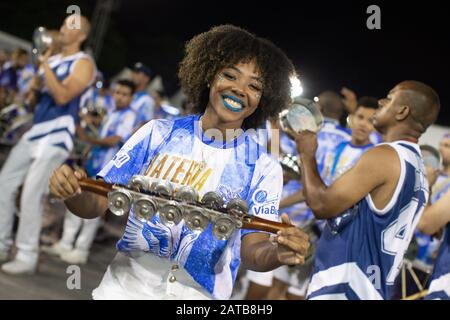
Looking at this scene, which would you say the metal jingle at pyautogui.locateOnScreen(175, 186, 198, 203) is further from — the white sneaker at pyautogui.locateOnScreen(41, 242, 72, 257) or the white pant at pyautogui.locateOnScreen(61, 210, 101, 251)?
the white sneaker at pyautogui.locateOnScreen(41, 242, 72, 257)

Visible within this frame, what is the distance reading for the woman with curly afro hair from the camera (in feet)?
7.55

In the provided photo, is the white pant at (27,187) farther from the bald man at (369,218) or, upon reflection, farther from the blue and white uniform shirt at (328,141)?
the bald man at (369,218)

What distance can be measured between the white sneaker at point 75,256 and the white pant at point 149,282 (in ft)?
14.4

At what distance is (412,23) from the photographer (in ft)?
65.7

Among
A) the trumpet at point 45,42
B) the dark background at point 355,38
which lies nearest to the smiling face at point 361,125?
the trumpet at point 45,42

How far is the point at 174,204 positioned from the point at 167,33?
1954 inches

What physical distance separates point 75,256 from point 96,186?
16.2ft

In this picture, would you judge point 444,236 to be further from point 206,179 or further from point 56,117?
point 56,117

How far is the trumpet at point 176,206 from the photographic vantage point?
1.86 metres

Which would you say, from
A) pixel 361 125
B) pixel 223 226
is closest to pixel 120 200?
pixel 223 226

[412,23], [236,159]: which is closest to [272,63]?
[236,159]

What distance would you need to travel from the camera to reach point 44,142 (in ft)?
18.8

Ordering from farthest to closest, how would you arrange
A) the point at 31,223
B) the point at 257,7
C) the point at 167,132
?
the point at 257,7 → the point at 31,223 → the point at 167,132
